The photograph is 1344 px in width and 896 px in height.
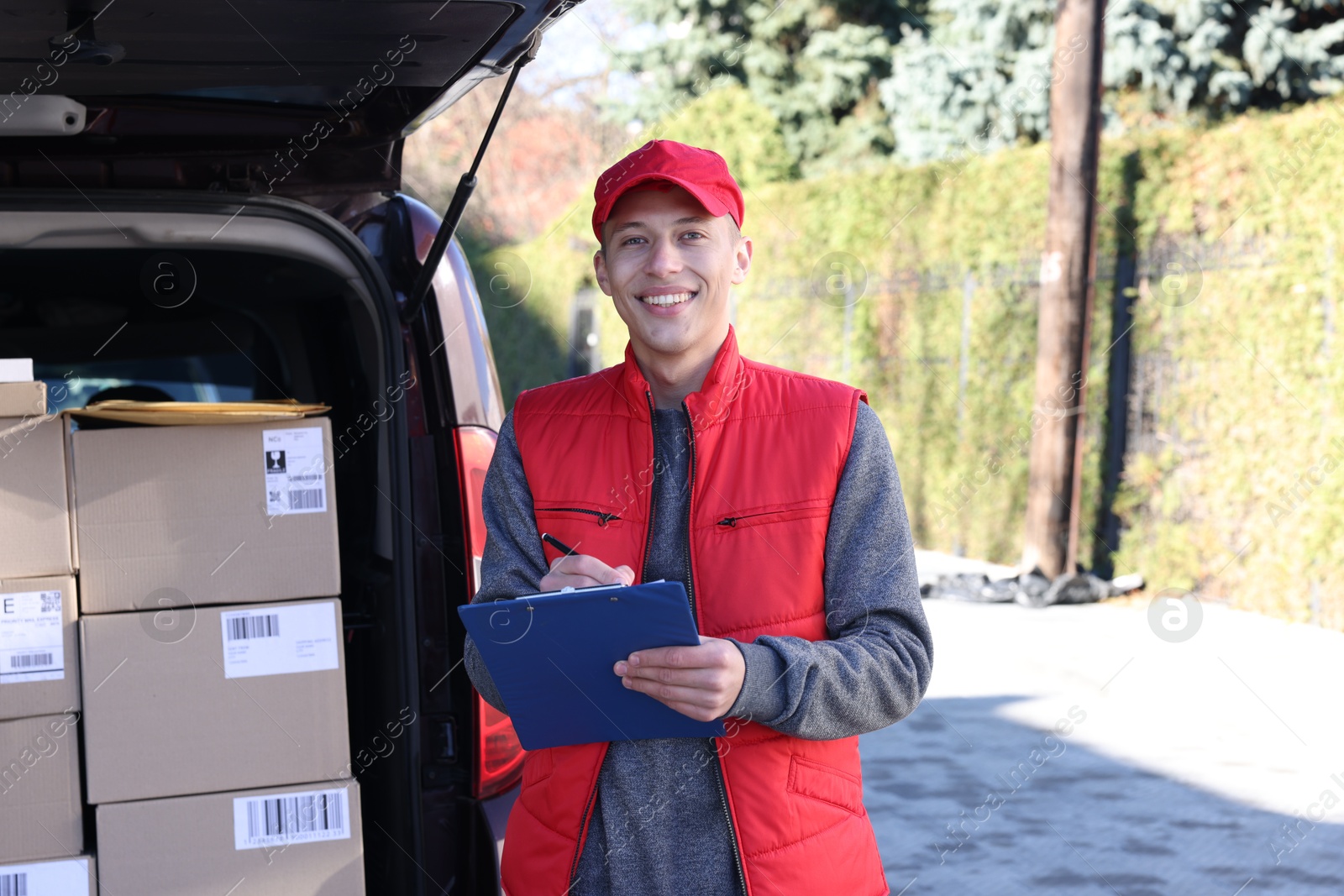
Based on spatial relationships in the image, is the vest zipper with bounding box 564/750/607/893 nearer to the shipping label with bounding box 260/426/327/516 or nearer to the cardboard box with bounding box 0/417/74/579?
the shipping label with bounding box 260/426/327/516

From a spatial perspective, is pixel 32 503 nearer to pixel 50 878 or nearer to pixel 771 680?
pixel 50 878

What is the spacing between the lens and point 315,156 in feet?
7.63

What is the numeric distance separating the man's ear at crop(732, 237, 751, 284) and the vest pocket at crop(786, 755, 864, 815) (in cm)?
70

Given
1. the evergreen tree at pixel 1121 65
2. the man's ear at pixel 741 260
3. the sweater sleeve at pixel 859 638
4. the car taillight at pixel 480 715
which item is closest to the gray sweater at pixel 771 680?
the sweater sleeve at pixel 859 638

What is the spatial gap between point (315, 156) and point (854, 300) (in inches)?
337

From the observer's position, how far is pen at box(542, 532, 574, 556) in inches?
68.4

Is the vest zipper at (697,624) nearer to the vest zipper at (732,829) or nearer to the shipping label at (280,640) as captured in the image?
the vest zipper at (732,829)

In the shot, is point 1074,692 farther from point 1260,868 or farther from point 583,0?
point 583,0

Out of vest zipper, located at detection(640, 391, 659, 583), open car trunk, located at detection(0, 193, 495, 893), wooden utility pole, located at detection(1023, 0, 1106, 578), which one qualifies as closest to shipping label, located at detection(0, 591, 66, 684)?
open car trunk, located at detection(0, 193, 495, 893)

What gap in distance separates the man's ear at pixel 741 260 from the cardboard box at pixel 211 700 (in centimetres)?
95

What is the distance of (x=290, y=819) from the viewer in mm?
2164

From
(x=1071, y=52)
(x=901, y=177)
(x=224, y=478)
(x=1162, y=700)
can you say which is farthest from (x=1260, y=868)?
(x=901, y=177)

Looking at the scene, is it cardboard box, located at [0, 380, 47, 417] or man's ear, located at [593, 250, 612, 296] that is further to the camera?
cardboard box, located at [0, 380, 47, 417]

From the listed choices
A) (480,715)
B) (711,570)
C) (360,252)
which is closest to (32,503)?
(360,252)
